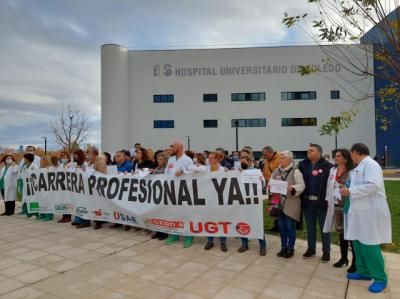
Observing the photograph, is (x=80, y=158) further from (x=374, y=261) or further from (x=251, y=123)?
(x=251, y=123)

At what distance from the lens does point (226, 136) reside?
138ft

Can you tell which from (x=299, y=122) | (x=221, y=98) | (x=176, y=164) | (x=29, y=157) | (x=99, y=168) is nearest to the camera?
(x=176, y=164)

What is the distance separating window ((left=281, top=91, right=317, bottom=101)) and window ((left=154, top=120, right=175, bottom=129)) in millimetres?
14685

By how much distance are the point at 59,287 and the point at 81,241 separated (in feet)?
7.94

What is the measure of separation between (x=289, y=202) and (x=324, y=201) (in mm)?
575

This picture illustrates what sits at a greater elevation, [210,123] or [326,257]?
[210,123]

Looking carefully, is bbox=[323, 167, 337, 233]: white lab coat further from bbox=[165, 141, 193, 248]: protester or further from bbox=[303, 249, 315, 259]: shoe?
bbox=[165, 141, 193, 248]: protester

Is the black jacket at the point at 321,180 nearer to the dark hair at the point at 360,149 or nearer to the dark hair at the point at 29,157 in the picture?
the dark hair at the point at 360,149

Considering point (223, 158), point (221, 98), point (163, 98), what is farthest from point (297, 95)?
point (223, 158)

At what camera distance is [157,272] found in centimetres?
498

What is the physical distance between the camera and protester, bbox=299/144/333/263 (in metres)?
5.39

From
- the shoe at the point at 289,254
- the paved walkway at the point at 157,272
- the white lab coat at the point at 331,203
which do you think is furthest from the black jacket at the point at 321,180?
the paved walkway at the point at 157,272

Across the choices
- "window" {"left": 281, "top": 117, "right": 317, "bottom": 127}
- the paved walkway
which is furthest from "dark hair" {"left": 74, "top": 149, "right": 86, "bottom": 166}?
"window" {"left": 281, "top": 117, "right": 317, "bottom": 127}

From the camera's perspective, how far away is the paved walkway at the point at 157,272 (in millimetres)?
4281
